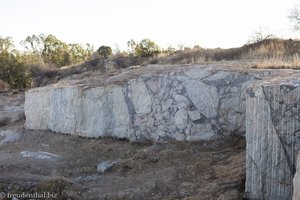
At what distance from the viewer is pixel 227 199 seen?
580cm

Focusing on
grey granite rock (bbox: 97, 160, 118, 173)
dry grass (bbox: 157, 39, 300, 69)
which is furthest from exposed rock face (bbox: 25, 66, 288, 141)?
dry grass (bbox: 157, 39, 300, 69)

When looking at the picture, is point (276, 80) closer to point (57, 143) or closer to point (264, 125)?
point (264, 125)

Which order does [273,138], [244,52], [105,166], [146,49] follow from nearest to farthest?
[273,138] → [105,166] → [244,52] → [146,49]

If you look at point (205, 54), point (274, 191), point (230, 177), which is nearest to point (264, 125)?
point (274, 191)

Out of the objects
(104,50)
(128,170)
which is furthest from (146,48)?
(128,170)

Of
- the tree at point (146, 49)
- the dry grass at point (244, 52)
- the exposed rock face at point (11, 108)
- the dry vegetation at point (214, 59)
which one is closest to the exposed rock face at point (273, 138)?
the dry vegetation at point (214, 59)

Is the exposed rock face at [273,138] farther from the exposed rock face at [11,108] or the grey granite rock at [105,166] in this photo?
the exposed rock face at [11,108]

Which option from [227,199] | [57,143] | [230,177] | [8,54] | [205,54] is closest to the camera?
[227,199]

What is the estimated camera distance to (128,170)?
26.8ft

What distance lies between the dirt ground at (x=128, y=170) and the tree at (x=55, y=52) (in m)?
18.0

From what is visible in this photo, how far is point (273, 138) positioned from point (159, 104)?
4841mm

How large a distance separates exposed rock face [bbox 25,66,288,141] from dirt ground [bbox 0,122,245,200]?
12.9 inches

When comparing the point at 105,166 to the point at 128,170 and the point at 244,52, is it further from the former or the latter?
the point at 244,52

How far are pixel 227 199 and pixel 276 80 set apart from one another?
69.5 inches
